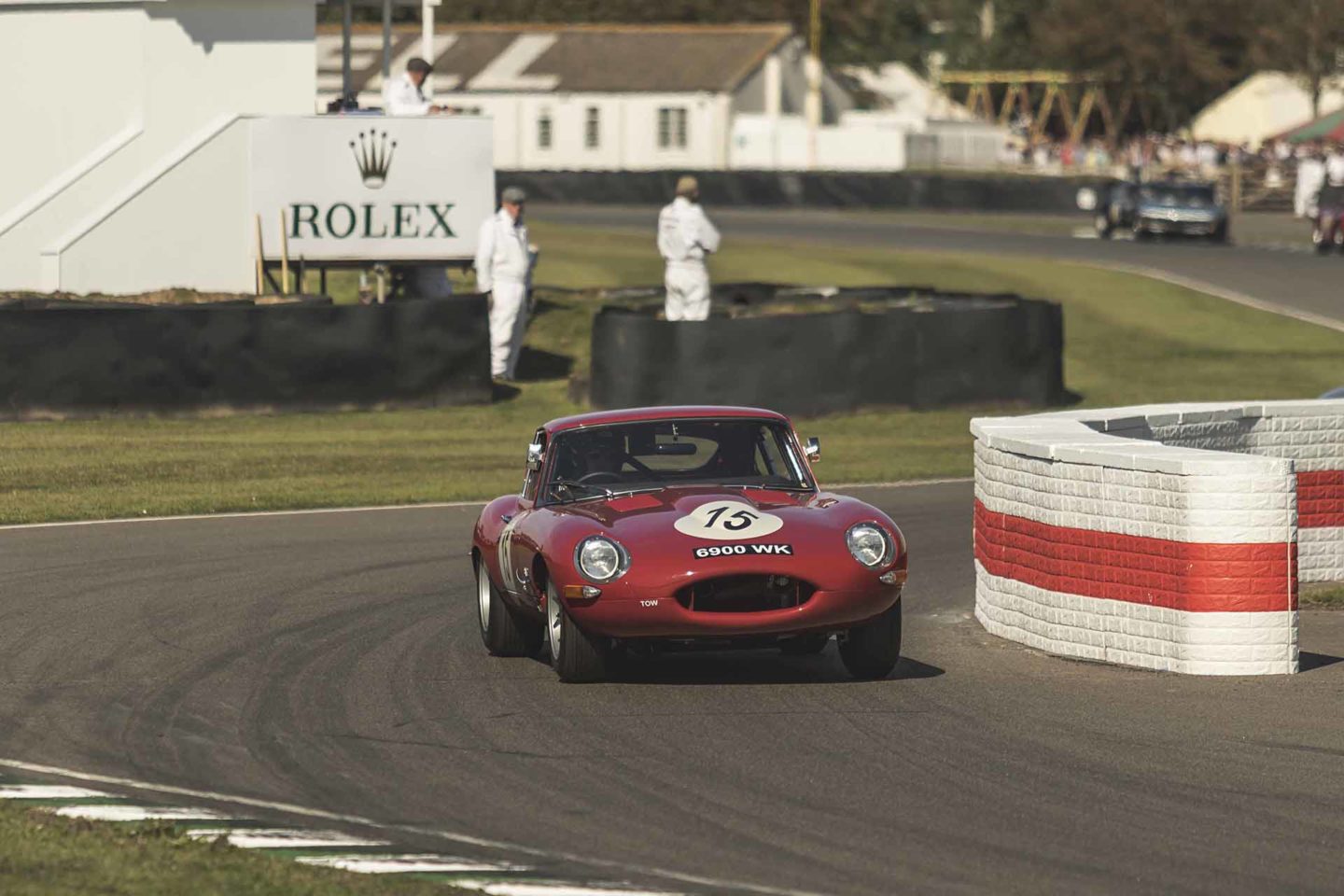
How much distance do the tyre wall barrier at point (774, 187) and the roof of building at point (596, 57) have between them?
83.6 ft

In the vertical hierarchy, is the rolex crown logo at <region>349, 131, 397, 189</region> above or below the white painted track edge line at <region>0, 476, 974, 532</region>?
above

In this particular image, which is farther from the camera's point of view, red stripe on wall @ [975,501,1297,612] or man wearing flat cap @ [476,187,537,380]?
man wearing flat cap @ [476,187,537,380]

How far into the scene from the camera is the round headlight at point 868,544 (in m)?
10.5

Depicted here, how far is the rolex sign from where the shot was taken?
86.5 feet

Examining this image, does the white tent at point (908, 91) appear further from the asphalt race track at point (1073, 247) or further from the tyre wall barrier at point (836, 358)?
the tyre wall barrier at point (836, 358)

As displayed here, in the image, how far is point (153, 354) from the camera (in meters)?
21.6

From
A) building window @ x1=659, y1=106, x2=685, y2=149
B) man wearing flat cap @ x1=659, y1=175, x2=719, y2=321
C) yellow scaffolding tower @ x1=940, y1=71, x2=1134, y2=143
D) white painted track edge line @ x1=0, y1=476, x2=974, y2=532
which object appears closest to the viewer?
white painted track edge line @ x1=0, y1=476, x2=974, y2=532

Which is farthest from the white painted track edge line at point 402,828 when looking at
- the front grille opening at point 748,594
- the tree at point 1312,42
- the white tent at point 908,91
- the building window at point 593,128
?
the white tent at point 908,91

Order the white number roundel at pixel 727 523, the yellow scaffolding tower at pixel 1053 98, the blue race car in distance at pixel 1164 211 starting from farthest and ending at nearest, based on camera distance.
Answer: the yellow scaffolding tower at pixel 1053 98
the blue race car in distance at pixel 1164 211
the white number roundel at pixel 727 523

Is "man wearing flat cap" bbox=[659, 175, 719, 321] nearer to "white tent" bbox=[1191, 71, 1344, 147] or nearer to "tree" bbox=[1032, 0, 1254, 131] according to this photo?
"white tent" bbox=[1191, 71, 1344, 147]

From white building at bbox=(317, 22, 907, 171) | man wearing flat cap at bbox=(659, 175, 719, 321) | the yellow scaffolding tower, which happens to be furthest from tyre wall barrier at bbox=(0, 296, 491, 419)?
the yellow scaffolding tower

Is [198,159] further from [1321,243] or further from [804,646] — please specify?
[1321,243]

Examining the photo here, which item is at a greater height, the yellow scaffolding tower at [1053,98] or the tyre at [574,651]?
the yellow scaffolding tower at [1053,98]

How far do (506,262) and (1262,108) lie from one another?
262 ft
